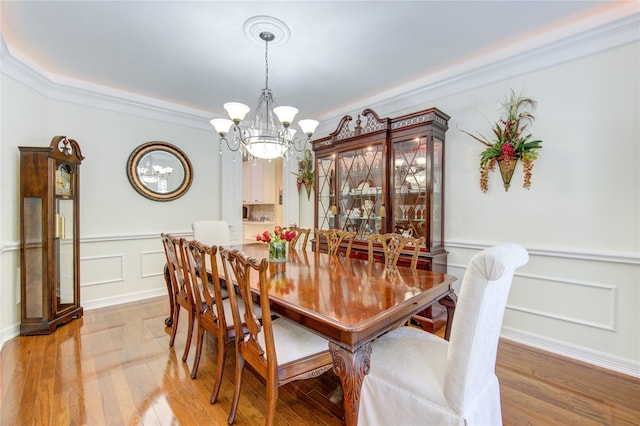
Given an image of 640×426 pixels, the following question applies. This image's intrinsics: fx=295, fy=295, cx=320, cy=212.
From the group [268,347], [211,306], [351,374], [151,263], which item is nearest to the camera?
[351,374]

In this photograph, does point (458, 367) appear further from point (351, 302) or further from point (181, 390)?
point (181, 390)

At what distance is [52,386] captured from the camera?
1977 mm

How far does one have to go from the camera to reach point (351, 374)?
1.26m

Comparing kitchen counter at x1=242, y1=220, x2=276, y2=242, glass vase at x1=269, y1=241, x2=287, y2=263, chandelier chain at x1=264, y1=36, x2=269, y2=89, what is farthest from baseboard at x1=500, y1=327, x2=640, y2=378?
kitchen counter at x1=242, y1=220, x2=276, y2=242

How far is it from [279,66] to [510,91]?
2.22 m

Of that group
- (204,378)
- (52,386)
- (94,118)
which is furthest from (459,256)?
(94,118)

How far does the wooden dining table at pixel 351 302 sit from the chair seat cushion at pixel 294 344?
18cm

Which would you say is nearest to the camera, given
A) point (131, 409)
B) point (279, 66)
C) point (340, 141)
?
point (131, 409)

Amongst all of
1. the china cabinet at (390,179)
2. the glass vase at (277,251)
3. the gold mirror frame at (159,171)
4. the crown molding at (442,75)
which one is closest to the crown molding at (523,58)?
the crown molding at (442,75)

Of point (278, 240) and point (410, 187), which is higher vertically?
point (410, 187)

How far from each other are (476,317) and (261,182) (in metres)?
6.05

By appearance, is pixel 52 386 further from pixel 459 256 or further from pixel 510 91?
pixel 510 91

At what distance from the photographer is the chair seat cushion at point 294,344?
1509 mm

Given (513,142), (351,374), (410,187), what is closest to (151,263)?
(410,187)
